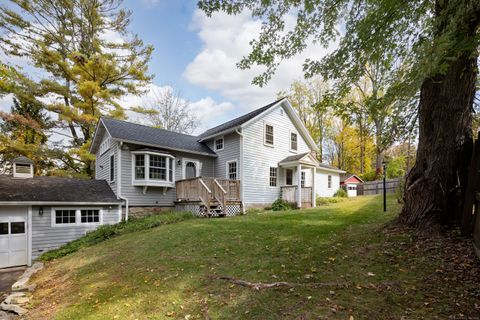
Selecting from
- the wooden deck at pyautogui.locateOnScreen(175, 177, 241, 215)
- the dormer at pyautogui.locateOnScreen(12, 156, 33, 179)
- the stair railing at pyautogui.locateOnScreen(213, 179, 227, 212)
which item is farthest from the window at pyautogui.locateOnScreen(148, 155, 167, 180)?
the dormer at pyautogui.locateOnScreen(12, 156, 33, 179)

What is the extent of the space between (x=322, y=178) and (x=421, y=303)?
19.1 meters

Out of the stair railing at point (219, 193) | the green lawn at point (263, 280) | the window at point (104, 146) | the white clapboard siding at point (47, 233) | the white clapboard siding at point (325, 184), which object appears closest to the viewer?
the green lawn at point (263, 280)

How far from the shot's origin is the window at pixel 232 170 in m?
15.1

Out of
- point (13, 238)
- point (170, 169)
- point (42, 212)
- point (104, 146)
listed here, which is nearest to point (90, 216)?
point (42, 212)

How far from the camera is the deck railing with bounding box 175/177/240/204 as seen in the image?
492 inches

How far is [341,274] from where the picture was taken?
4.10m

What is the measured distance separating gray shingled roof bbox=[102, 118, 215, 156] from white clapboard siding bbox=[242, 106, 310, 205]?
8.67 feet

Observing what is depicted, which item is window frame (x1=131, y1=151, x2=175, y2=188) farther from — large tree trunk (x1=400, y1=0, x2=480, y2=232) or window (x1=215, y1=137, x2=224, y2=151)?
large tree trunk (x1=400, y1=0, x2=480, y2=232)

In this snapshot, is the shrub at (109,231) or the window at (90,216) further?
the window at (90,216)

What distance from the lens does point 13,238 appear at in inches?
409

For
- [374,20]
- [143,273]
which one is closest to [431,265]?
[374,20]

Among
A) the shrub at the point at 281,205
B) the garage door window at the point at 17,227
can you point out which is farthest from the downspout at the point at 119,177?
the shrub at the point at 281,205

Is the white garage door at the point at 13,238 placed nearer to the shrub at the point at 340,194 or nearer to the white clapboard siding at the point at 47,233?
the white clapboard siding at the point at 47,233

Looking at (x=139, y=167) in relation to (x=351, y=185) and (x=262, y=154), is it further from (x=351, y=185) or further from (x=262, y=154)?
(x=351, y=185)
